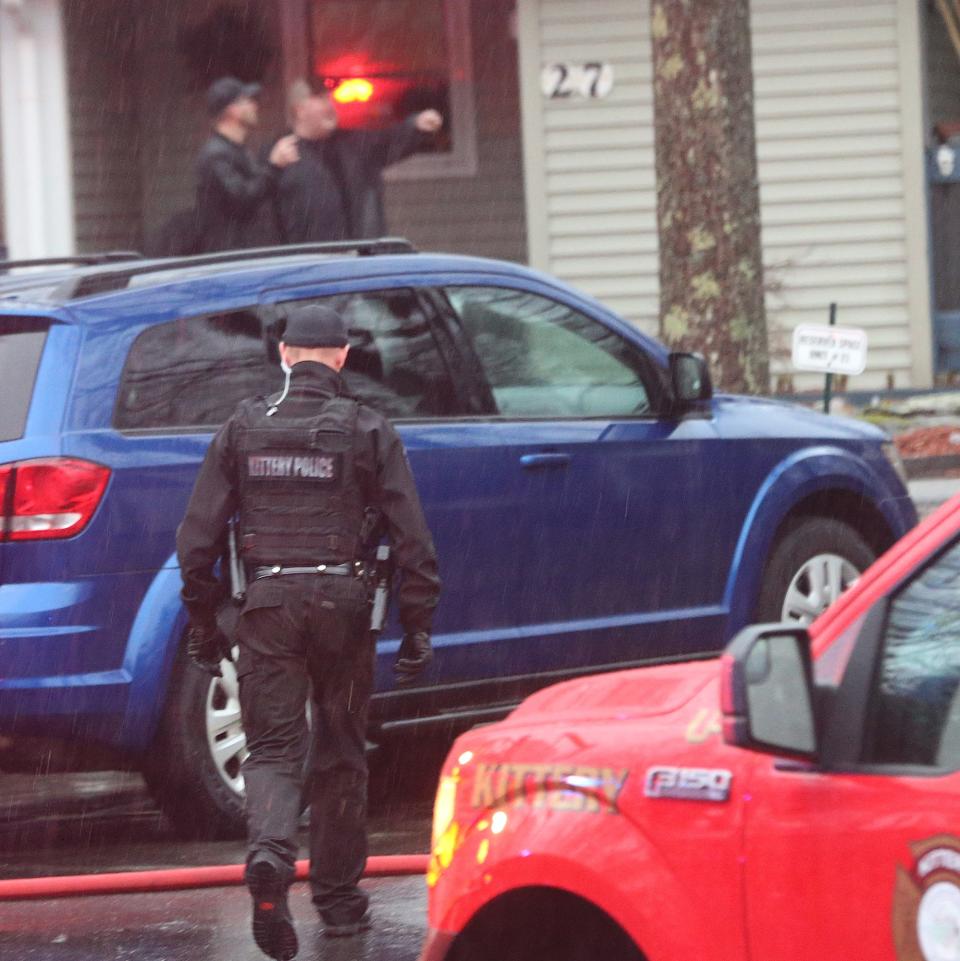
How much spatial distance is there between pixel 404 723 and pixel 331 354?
1889mm

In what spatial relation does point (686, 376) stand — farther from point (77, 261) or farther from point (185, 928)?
point (185, 928)

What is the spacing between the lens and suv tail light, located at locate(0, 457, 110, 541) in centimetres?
649

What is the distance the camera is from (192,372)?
22.8ft

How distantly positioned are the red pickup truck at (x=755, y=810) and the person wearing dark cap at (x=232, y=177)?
909 centimetres

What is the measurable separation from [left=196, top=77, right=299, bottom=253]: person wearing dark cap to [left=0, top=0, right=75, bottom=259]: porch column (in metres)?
3.91

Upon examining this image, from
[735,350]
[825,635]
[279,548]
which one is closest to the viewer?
[825,635]

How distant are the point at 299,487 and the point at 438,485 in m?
1.64

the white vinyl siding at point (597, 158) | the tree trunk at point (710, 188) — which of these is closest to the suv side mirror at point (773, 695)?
the tree trunk at point (710, 188)

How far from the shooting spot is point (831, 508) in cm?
855

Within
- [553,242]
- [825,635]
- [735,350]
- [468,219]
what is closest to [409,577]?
[825,635]

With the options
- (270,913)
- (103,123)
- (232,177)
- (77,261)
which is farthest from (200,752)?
(103,123)

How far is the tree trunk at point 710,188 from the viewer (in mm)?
11867

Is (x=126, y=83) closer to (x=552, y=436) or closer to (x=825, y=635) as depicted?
(x=552, y=436)

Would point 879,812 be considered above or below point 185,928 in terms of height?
above
